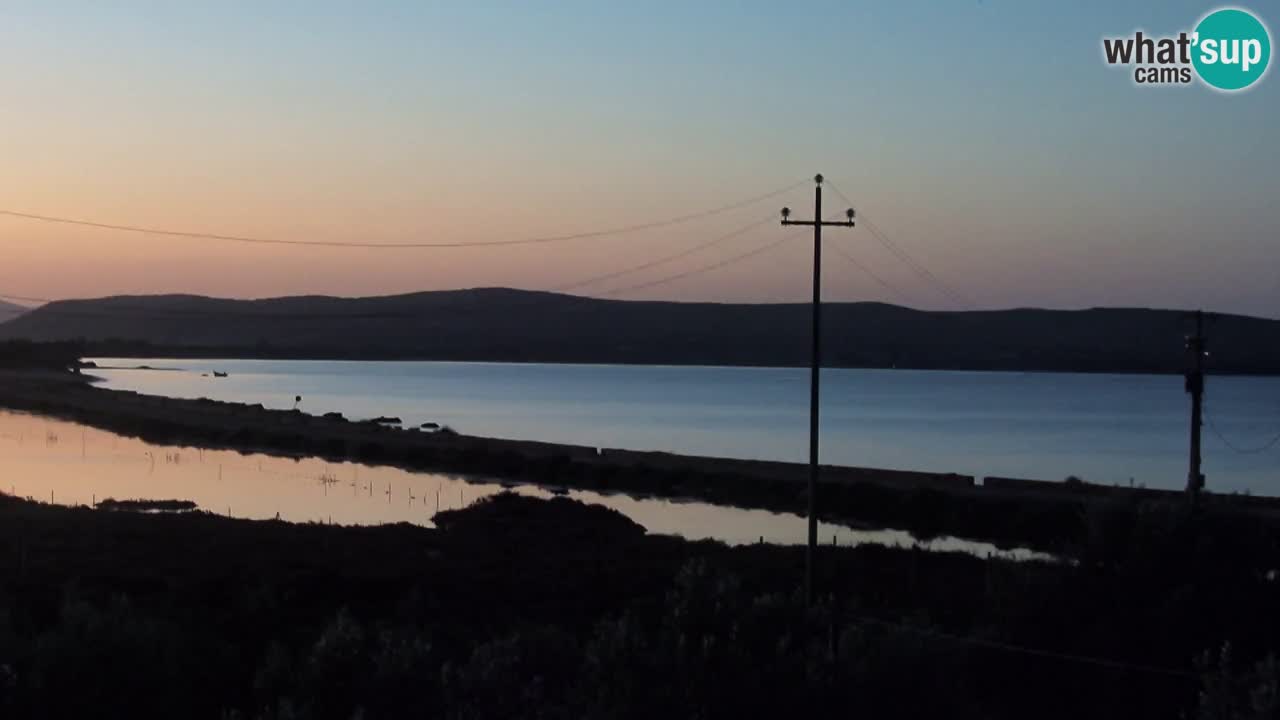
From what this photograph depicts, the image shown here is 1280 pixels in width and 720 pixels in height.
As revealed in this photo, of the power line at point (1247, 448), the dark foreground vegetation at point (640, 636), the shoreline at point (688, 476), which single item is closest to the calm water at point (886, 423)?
the power line at point (1247, 448)

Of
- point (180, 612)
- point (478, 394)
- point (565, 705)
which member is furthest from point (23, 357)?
point (565, 705)

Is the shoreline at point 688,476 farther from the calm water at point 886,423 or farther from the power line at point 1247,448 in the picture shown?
the power line at point 1247,448

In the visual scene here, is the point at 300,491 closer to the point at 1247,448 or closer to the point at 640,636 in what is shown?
the point at 640,636

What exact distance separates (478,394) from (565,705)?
6697 inches

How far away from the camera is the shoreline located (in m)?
44.2

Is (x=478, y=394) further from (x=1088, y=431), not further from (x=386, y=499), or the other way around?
(x=386, y=499)

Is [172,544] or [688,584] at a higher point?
[688,584]

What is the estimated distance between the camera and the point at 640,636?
10188 mm

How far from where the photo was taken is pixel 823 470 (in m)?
62.3

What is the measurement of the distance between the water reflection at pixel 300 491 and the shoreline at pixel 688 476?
162cm

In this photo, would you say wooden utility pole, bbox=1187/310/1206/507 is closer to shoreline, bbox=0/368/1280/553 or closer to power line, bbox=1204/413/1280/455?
shoreline, bbox=0/368/1280/553

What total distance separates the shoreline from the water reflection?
1.62 m

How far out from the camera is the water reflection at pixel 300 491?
4544cm

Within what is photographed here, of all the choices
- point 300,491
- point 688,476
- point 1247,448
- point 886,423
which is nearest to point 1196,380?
point 688,476
